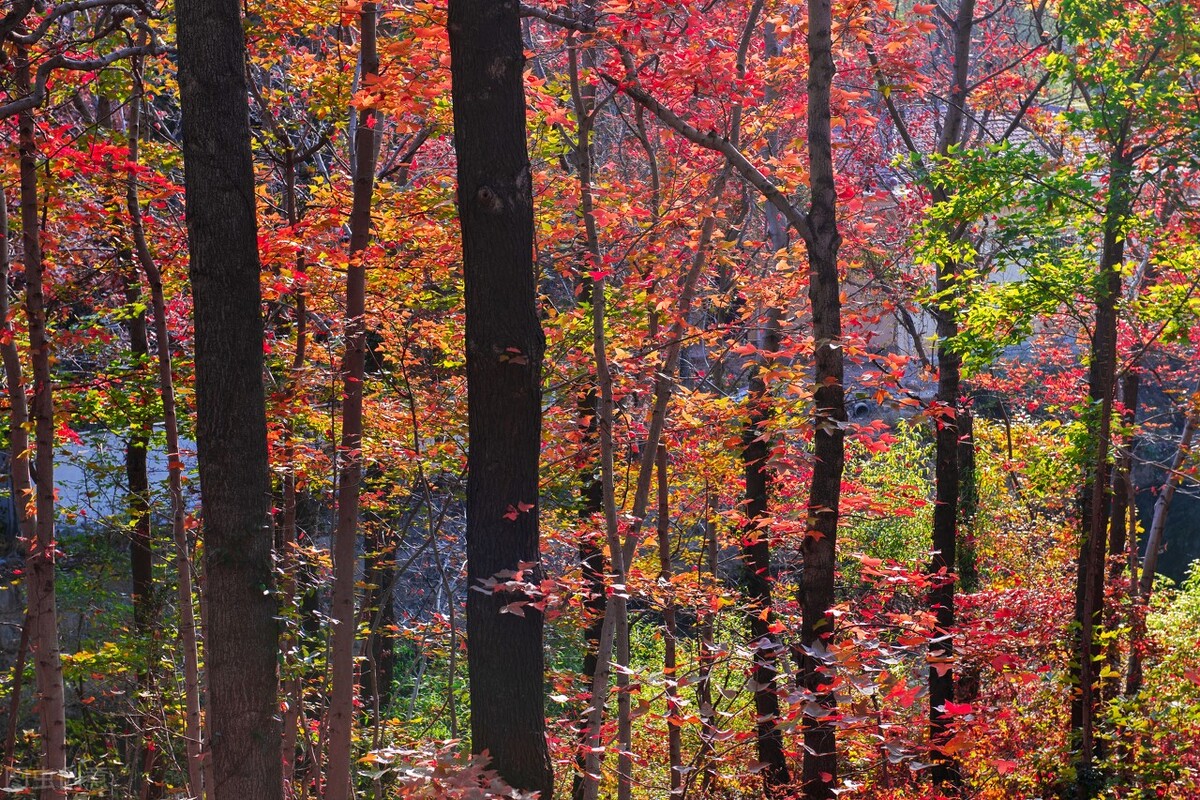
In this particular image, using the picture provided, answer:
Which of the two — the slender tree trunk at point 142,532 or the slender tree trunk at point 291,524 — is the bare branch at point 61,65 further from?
the slender tree trunk at point 142,532

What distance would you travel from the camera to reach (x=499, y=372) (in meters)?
3.98

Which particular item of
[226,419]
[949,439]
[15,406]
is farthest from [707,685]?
[949,439]

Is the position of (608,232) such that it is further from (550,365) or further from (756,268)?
(756,268)

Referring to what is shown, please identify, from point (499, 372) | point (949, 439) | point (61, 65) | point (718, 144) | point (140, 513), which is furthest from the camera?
point (949, 439)

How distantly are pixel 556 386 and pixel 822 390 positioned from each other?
2.51m

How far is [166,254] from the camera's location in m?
7.91

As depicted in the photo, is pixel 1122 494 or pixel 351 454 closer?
pixel 351 454

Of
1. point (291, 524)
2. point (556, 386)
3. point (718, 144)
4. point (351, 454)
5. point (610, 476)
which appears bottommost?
A: point (291, 524)

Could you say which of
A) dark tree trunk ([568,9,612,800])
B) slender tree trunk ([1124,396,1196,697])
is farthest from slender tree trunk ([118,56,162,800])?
slender tree trunk ([1124,396,1196,697])

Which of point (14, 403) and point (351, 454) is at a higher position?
point (14, 403)

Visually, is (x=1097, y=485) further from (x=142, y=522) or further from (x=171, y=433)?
(x=142, y=522)

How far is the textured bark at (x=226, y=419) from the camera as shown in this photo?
402 cm

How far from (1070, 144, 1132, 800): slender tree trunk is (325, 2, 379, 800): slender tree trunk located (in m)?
5.74

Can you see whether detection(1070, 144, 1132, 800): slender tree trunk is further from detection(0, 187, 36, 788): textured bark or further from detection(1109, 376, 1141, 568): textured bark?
detection(0, 187, 36, 788): textured bark
